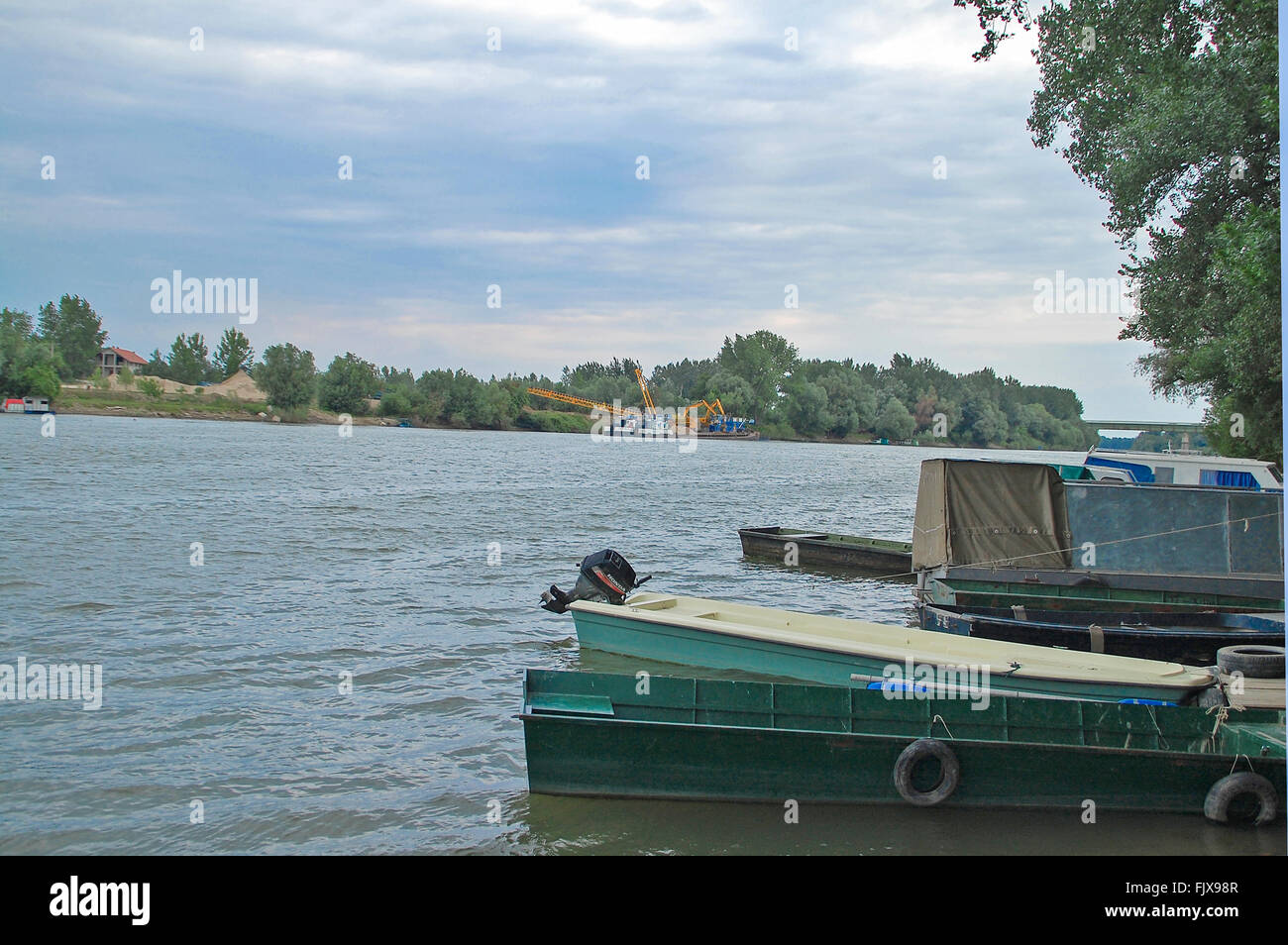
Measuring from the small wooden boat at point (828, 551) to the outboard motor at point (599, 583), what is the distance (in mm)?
11294

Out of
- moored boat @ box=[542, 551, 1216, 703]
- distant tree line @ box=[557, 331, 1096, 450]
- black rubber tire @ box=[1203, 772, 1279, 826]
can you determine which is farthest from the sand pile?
black rubber tire @ box=[1203, 772, 1279, 826]

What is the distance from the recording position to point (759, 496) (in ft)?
195

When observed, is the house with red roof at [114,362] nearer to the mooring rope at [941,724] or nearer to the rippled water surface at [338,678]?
the rippled water surface at [338,678]

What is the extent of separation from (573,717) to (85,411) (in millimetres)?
143407

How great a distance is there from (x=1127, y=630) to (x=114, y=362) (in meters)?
186

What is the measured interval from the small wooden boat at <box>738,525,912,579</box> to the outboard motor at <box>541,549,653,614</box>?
37.1 feet

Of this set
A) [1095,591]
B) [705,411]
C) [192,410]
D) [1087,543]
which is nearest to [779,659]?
[1095,591]

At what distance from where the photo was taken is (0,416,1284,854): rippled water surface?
8.64 meters

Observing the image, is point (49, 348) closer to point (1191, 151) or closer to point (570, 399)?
point (570, 399)

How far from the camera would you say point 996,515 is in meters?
16.7

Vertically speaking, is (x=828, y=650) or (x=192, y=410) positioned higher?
(x=192, y=410)

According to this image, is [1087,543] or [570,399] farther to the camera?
[570,399]
